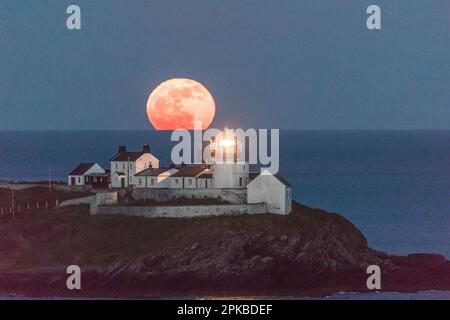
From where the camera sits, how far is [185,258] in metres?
69.7

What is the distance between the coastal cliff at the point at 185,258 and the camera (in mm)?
69312

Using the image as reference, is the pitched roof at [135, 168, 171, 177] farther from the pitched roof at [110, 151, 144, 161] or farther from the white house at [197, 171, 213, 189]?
the white house at [197, 171, 213, 189]

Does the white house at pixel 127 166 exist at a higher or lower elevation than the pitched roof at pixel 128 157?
lower

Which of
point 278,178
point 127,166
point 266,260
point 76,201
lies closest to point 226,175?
point 278,178

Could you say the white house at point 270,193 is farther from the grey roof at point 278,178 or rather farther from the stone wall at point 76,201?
the stone wall at point 76,201

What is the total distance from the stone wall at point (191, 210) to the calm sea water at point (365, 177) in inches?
670

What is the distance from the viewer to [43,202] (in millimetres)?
75188

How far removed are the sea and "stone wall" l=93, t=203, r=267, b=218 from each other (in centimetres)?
1682

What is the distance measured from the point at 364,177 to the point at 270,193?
1982 inches

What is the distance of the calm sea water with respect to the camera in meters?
94.9

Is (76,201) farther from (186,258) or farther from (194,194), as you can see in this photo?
(186,258)

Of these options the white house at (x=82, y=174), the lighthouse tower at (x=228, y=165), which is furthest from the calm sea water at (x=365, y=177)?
the white house at (x=82, y=174)

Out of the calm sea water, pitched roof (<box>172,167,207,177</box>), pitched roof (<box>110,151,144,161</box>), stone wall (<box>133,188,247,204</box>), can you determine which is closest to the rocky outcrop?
stone wall (<box>133,188,247,204</box>)
